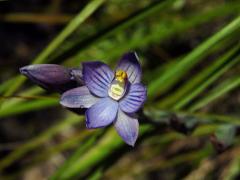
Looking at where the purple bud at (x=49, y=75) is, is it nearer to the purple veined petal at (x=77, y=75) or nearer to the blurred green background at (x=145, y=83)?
the purple veined petal at (x=77, y=75)

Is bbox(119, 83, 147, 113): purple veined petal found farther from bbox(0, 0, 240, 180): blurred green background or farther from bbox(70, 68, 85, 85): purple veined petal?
bbox(0, 0, 240, 180): blurred green background

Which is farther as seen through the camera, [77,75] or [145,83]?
[145,83]

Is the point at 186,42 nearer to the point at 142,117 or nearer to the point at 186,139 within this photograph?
the point at 186,139

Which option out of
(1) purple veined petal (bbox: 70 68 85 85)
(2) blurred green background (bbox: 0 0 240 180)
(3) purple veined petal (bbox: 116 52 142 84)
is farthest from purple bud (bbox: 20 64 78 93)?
(2) blurred green background (bbox: 0 0 240 180)

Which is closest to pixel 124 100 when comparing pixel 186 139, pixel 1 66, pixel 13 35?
pixel 186 139

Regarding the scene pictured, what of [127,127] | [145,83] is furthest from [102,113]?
[145,83]

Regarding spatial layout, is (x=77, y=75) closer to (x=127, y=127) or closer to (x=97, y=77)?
(x=97, y=77)

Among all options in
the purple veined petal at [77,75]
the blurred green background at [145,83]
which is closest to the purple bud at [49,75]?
the purple veined petal at [77,75]
